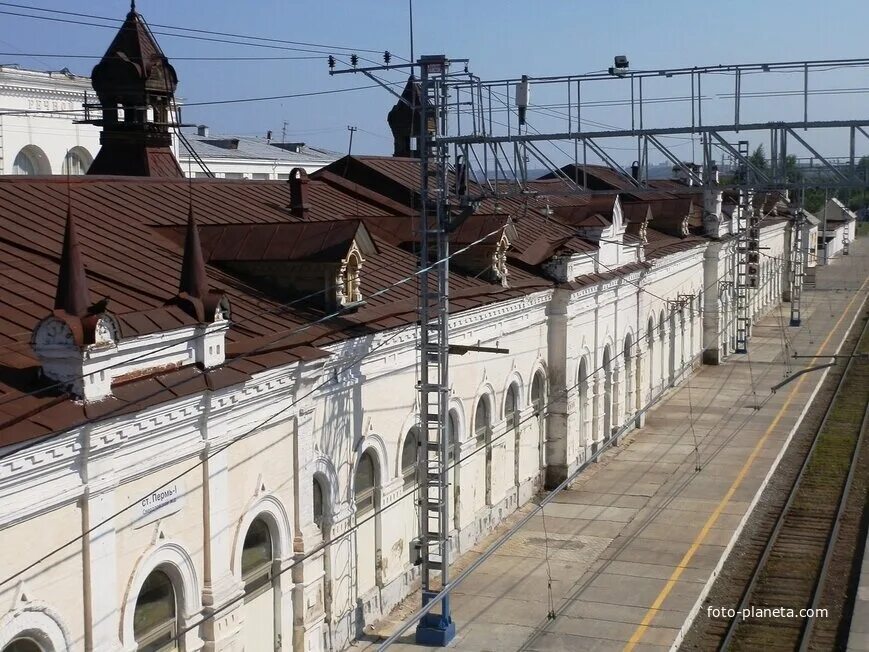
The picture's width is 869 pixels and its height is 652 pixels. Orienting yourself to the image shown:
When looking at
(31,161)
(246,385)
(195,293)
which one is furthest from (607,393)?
(31,161)

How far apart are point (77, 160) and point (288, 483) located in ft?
89.2

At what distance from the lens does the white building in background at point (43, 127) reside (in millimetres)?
35750

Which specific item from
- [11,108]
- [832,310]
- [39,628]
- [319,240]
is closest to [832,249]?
[832,310]

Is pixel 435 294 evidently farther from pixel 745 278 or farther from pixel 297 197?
pixel 745 278

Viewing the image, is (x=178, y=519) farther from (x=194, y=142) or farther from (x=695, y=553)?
(x=194, y=142)

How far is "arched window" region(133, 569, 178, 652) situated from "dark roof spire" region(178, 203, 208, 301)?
9.08ft

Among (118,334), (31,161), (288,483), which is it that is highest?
(31,161)

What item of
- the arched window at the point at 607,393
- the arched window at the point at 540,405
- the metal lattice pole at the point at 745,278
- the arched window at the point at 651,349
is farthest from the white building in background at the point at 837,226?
the arched window at the point at 540,405

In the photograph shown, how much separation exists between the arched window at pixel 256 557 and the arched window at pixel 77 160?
26.4 meters

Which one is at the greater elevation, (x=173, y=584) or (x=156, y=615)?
(x=173, y=584)

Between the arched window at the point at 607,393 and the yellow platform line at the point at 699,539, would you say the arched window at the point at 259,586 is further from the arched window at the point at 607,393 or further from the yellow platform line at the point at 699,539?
the arched window at the point at 607,393

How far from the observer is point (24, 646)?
394 inches

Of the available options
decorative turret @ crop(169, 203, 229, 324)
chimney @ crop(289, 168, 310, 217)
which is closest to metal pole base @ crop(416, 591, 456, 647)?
decorative turret @ crop(169, 203, 229, 324)

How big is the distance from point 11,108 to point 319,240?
77.8ft
